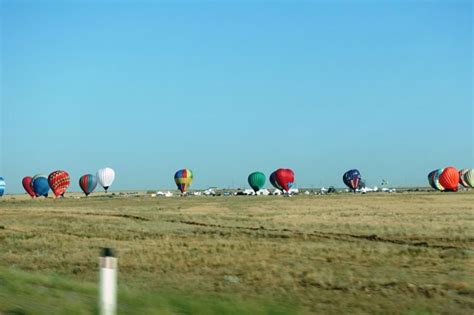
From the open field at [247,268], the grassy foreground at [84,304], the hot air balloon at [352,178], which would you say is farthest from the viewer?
the hot air balloon at [352,178]

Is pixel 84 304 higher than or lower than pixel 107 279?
lower

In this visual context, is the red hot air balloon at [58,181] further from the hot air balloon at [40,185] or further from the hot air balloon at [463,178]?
the hot air balloon at [463,178]

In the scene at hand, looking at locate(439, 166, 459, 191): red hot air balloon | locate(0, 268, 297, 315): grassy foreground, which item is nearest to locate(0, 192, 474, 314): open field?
locate(0, 268, 297, 315): grassy foreground

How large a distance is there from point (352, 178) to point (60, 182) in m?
57.6

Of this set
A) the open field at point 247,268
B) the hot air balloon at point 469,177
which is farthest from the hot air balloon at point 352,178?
the open field at point 247,268

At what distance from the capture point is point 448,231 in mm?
36406

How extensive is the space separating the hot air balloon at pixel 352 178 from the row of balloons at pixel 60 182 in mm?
45585

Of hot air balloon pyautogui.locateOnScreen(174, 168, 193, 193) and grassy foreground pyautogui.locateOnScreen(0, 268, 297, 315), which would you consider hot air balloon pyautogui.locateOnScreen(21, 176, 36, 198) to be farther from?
grassy foreground pyautogui.locateOnScreen(0, 268, 297, 315)

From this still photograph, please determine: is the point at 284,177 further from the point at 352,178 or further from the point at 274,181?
the point at 352,178

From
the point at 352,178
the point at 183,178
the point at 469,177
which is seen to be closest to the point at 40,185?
the point at 183,178

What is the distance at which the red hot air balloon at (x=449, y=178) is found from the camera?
13162 cm

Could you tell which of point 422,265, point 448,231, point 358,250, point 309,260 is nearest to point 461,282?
point 422,265

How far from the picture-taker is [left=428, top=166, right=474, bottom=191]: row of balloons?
132 metres

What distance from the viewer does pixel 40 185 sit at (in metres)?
121
